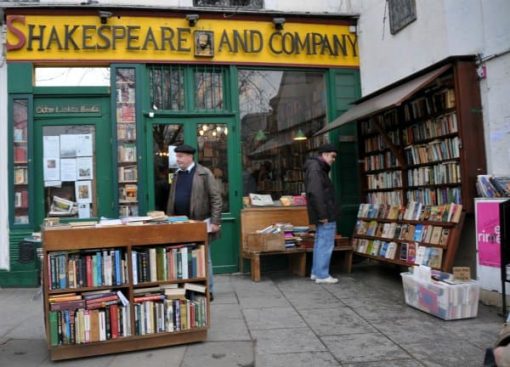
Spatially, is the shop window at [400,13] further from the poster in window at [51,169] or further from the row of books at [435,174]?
the poster in window at [51,169]

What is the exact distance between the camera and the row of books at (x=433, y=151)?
6176 millimetres

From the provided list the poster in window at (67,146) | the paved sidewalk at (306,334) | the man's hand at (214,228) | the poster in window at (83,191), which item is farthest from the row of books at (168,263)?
the poster in window at (67,146)

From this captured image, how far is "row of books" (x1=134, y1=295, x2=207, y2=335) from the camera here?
4363 mm

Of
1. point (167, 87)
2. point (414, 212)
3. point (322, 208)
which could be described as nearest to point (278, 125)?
point (167, 87)

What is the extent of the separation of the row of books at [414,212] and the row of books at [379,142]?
99cm

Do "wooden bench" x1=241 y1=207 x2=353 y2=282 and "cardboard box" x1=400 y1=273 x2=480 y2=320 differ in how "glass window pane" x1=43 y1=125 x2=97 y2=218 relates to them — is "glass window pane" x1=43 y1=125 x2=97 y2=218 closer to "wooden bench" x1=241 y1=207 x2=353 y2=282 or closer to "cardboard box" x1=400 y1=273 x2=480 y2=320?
"wooden bench" x1=241 y1=207 x2=353 y2=282

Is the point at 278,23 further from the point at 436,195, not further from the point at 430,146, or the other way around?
the point at 436,195

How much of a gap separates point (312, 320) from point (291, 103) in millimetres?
4464

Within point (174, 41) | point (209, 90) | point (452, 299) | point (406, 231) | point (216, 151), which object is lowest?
point (452, 299)

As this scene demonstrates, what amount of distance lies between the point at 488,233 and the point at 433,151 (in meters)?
1.58

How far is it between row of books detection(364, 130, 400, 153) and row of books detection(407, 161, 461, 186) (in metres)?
0.65

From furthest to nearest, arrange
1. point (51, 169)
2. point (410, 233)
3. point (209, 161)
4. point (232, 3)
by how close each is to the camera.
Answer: point (232, 3)
point (209, 161)
point (51, 169)
point (410, 233)

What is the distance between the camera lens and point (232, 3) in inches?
326

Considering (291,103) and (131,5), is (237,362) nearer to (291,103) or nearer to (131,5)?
(291,103)
